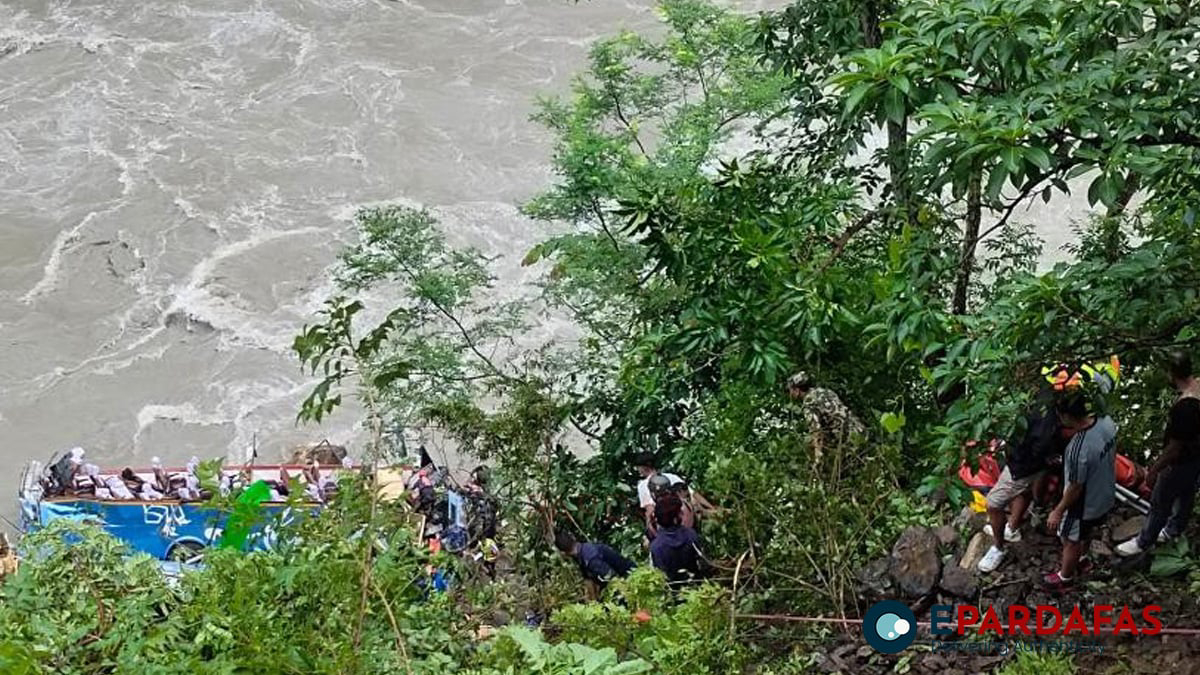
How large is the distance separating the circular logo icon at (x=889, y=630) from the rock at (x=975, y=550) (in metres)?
0.73

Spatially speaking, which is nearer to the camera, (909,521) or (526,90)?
(909,521)

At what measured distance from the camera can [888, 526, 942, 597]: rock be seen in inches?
180

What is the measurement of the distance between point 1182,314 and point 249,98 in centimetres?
1517

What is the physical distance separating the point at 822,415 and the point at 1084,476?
3.26 ft

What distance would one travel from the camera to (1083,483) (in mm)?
4488

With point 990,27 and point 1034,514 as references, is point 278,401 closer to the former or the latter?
point 1034,514

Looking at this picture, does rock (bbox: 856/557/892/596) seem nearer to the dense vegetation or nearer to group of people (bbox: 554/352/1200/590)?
the dense vegetation

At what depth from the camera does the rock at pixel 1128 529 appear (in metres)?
4.79

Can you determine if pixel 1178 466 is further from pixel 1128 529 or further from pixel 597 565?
pixel 597 565

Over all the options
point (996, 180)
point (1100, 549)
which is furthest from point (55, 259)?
point (996, 180)

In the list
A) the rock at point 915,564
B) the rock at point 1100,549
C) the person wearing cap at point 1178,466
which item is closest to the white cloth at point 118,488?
the rock at point 915,564

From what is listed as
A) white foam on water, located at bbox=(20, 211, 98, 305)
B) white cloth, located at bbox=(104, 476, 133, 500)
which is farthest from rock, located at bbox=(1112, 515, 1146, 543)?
white foam on water, located at bbox=(20, 211, 98, 305)

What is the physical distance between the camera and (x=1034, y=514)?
5.09m

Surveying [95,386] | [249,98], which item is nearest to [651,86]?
[95,386]
